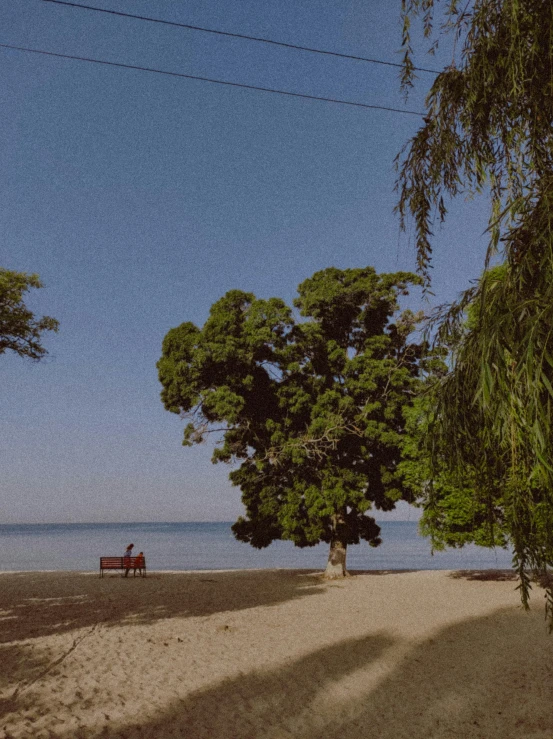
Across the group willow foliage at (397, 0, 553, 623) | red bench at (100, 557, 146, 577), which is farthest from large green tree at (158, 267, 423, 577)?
willow foliage at (397, 0, 553, 623)

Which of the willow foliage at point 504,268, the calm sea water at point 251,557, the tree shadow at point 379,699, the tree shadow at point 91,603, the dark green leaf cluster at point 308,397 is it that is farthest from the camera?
the calm sea water at point 251,557

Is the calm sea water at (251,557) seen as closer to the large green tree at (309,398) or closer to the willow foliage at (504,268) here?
the large green tree at (309,398)

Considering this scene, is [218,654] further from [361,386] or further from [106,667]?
[361,386]

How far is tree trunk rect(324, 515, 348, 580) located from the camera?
68.7ft

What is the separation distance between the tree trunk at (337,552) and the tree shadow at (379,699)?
1067 centimetres

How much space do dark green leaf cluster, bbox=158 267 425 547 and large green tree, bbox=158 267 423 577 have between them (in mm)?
43

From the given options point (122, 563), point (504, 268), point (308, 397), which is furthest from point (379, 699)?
point (122, 563)

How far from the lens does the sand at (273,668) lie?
256 inches

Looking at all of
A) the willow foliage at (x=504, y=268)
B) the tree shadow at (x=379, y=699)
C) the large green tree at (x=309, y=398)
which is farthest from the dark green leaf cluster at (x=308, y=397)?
the willow foliage at (x=504, y=268)

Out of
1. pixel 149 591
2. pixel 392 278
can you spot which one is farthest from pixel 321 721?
pixel 392 278

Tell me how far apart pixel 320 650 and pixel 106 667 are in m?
3.83

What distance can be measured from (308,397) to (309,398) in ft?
0.66

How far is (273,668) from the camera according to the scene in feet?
28.5

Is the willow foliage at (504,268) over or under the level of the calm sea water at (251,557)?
over
